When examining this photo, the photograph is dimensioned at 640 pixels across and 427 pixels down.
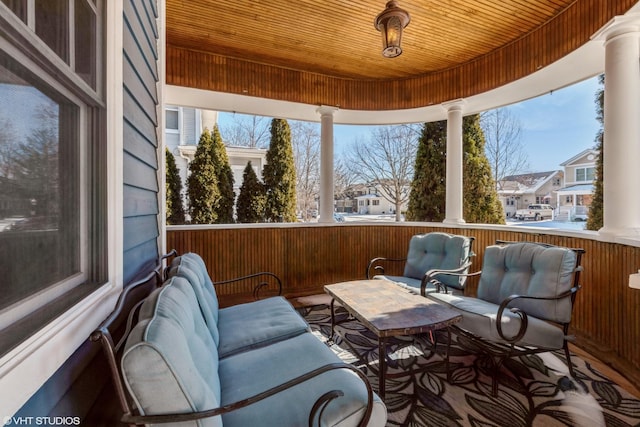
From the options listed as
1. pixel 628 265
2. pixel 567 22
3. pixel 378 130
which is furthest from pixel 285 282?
pixel 378 130

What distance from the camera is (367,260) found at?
16.1 ft

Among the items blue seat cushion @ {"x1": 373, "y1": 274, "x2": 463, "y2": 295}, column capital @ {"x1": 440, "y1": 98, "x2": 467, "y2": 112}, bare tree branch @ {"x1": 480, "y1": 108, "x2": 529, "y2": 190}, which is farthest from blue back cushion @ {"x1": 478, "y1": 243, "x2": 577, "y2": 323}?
bare tree branch @ {"x1": 480, "y1": 108, "x2": 529, "y2": 190}

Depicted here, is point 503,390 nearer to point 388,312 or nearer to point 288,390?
point 388,312

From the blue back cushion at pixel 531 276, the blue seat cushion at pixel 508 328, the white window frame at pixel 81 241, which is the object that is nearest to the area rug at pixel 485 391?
the blue seat cushion at pixel 508 328

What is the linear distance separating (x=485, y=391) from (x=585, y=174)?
3216 mm

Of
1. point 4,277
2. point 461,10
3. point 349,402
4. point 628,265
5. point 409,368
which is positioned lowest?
point 409,368

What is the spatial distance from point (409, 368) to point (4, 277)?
8.20 ft

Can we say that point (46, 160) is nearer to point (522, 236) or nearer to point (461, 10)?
point (461, 10)

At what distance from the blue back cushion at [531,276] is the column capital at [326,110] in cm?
304

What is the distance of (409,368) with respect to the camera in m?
2.41

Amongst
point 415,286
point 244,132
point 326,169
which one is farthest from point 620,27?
point 244,132

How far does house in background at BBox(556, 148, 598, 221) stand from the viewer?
3.65 metres

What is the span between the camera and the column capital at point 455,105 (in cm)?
437

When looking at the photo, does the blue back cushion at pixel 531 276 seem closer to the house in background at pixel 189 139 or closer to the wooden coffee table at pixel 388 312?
the wooden coffee table at pixel 388 312
